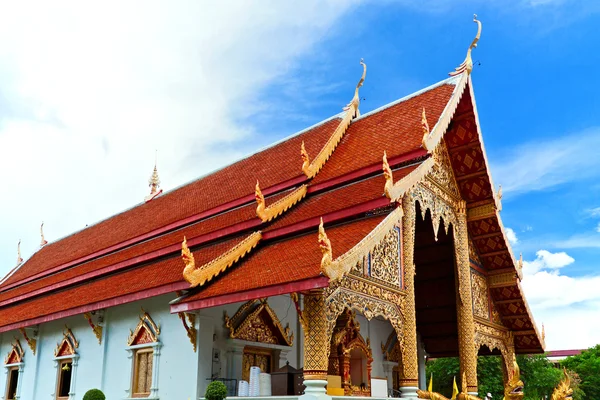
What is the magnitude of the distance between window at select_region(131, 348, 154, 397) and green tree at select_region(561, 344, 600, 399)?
125ft

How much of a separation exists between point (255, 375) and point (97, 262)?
24.9 feet

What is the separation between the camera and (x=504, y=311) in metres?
14.0

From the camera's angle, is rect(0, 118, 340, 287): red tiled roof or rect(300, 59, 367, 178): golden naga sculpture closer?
rect(300, 59, 367, 178): golden naga sculpture

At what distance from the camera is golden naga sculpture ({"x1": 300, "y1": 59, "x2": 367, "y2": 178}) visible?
39.3ft

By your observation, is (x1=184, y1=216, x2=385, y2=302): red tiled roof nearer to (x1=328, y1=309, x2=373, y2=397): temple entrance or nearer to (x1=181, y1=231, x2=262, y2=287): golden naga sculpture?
(x1=181, y1=231, x2=262, y2=287): golden naga sculpture

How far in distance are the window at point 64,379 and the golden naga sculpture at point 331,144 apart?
20.5ft

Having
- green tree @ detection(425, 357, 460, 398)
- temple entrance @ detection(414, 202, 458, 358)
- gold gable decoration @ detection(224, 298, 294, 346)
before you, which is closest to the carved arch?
gold gable decoration @ detection(224, 298, 294, 346)

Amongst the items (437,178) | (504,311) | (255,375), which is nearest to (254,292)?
(255,375)

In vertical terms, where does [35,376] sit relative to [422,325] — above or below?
below

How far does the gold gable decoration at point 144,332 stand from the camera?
10531 millimetres

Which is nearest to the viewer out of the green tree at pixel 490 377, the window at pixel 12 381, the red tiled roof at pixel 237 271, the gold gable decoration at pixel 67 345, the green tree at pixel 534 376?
the red tiled roof at pixel 237 271

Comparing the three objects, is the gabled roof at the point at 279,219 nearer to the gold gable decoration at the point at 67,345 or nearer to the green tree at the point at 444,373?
the gold gable decoration at the point at 67,345

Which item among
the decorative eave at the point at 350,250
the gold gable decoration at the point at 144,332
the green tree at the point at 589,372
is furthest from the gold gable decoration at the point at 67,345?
the green tree at the point at 589,372

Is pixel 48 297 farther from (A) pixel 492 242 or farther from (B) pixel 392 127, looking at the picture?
(A) pixel 492 242
